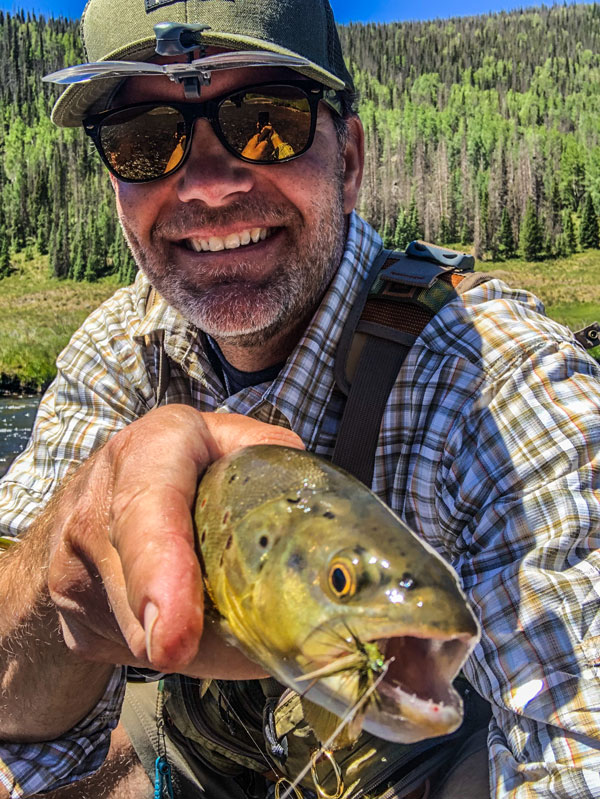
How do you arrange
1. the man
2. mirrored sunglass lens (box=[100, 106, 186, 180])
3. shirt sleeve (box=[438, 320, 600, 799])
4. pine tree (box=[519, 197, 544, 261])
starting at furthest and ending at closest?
pine tree (box=[519, 197, 544, 261])
mirrored sunglass lens (box=[100, 106, 186, 180])
shirt sleeve (box=[438, 320, 600, 799])
the man

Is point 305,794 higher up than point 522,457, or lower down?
lower down

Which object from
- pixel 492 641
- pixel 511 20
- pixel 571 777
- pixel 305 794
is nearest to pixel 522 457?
pixel 492 641

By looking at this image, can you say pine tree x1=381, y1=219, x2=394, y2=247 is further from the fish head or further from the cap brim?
the fish head

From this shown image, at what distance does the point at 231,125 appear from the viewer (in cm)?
274

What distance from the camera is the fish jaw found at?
1153 mm

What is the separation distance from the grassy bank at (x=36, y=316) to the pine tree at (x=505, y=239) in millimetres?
28606

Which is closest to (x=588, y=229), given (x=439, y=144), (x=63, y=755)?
(x=439, y=144)

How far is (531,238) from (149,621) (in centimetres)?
5616

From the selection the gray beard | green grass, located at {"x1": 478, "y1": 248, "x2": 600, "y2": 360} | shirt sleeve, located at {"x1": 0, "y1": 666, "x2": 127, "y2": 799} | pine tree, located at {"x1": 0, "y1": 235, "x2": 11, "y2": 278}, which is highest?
the gray beard

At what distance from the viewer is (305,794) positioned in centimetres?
271

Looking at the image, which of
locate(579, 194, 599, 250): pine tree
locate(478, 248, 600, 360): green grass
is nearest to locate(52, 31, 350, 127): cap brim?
locate(478, 248, 600, 360): green grass

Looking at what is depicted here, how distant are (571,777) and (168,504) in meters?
1.22

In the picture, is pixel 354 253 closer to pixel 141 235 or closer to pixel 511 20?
pixel 141 235

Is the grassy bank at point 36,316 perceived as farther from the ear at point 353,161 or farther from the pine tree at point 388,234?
the pine tree at point 388,234
